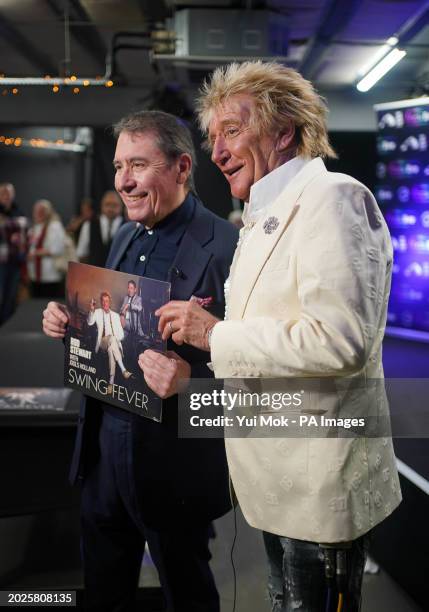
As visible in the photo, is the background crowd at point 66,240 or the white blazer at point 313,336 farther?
the background crowd at point 66,240

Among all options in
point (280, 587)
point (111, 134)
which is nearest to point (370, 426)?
point (280, 587)

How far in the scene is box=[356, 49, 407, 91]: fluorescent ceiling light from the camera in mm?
2547

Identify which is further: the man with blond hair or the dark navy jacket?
the dark navy jacket

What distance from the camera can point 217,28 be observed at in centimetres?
337

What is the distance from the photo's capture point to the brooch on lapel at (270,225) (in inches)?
52.1

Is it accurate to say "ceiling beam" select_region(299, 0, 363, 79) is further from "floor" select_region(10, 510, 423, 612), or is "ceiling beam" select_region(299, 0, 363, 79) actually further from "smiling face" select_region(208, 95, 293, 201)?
"smiling face" select_region(208, 95, 293, 201)

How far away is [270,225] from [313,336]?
257 millimetres

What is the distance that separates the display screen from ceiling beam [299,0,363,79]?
921 millimetres

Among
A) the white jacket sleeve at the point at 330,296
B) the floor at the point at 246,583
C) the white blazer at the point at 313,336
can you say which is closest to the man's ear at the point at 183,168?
the white blazer at the point at 313,336

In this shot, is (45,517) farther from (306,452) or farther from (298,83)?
(298,83)

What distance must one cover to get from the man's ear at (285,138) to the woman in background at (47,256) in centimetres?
130

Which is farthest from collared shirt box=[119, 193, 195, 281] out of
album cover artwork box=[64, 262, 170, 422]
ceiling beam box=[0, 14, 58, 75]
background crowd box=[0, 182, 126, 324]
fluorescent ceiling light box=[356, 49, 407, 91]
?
fluorescent ceiling light box=[356, 49, 407, 91]

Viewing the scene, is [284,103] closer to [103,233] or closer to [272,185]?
[272,185]

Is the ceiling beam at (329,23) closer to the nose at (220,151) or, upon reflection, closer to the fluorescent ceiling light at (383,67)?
the fluorescent ceiling light at (383,67)
